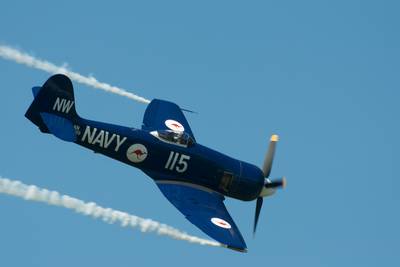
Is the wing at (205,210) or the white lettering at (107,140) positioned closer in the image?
the wing at (205,210)

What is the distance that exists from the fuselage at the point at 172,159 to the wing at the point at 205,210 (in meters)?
0.22

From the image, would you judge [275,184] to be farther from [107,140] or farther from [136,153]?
[107,140]

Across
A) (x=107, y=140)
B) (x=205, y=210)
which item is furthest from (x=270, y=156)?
(x=107, y=140)

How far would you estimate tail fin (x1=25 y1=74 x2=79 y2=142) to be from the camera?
34.0 m

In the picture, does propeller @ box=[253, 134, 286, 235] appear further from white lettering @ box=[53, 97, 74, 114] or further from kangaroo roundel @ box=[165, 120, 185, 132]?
white lettering @ box=[53, 97, 74, 114]

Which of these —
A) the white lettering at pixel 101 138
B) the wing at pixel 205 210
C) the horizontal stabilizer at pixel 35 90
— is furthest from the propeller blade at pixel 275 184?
the horizontal stabilizer at pixel 35 90

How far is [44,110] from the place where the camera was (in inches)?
1350

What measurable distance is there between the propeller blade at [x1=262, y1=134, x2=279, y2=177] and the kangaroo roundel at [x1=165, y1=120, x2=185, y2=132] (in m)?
3.11

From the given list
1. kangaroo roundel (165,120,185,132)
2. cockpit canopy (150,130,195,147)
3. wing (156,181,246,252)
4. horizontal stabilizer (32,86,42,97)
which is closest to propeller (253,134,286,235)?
wing (156,181,246,252)

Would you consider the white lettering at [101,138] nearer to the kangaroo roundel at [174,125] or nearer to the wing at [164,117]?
the wing at [164,117]

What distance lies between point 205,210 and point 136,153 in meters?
2.69

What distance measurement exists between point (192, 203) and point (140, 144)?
7.80 feet

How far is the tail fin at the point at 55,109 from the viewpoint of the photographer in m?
34.0

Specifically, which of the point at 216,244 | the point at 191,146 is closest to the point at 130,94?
the point at 191,146
